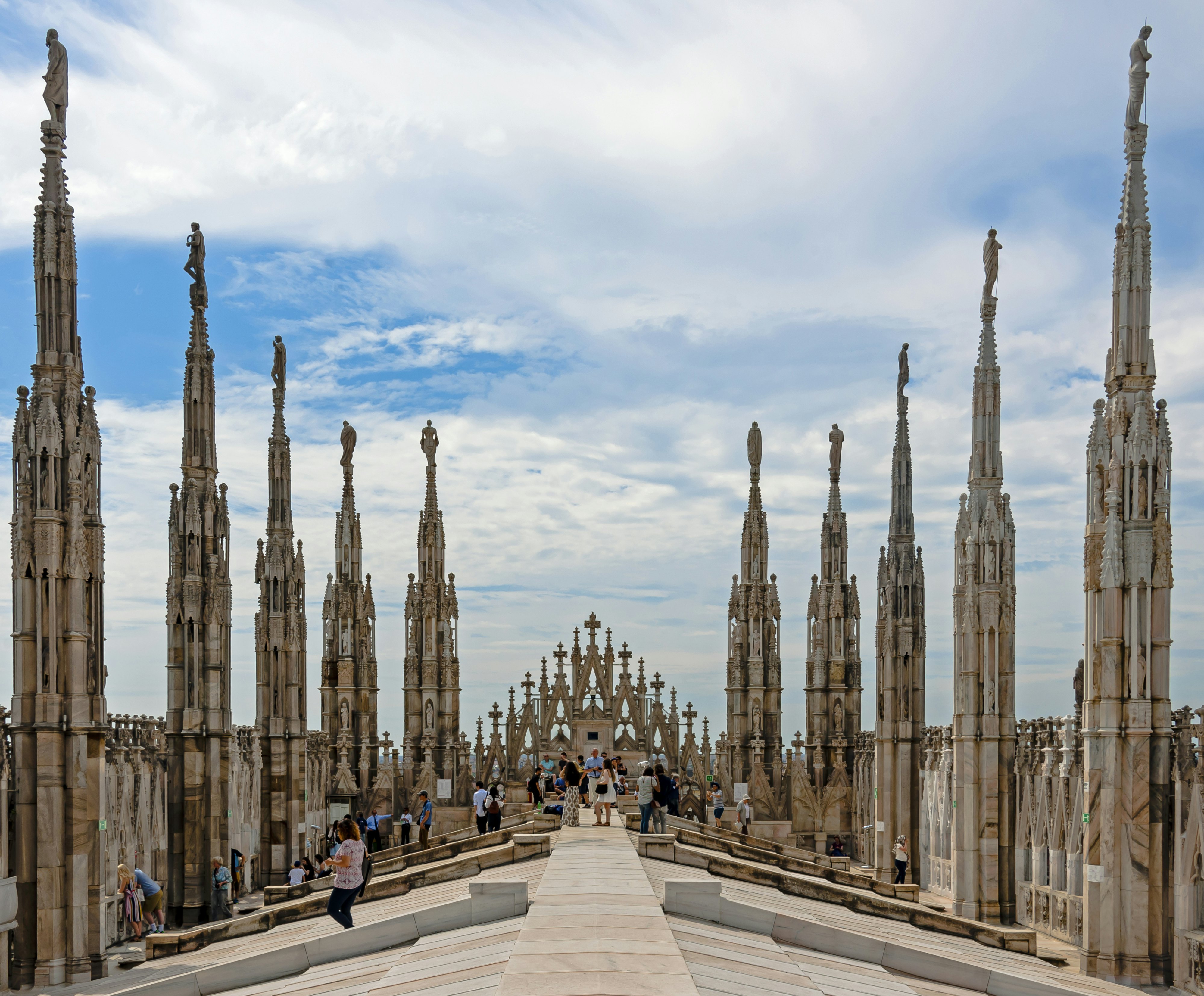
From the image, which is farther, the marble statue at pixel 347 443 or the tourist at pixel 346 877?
the marble statue at pixel 347 443

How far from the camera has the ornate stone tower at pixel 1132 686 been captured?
19.5 meters

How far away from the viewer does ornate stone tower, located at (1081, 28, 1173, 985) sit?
1950 centimetres

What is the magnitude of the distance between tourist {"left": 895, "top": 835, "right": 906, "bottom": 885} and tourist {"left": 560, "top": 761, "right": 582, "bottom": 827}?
9.24 meters

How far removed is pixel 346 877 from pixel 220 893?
44.5 ft

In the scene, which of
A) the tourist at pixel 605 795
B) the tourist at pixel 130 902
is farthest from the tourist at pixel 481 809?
the tourist at pixel 130 902

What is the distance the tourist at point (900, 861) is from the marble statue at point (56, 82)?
23.7 metres

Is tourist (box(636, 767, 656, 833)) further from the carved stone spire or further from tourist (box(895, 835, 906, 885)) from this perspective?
the carved stone spire

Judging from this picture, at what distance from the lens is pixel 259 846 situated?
34.1 m

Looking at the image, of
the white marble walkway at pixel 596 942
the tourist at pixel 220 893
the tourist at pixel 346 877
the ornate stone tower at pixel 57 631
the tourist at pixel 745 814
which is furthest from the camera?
the tourist at pixel 745 814

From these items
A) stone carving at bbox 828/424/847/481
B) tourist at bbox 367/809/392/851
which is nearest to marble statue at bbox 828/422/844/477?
stone carving at bbox 828/424/847/481

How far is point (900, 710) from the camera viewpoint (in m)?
32.6

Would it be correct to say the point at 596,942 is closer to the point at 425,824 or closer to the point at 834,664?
the point at 425,824

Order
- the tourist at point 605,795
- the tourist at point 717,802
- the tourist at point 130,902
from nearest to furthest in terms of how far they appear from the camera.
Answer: the tourist at point 130,902 < the tourist at point 605,795 < the tourist at point 717,802

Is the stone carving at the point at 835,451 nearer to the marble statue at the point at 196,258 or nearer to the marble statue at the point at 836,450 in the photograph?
the marble statue at the point at 836,450
